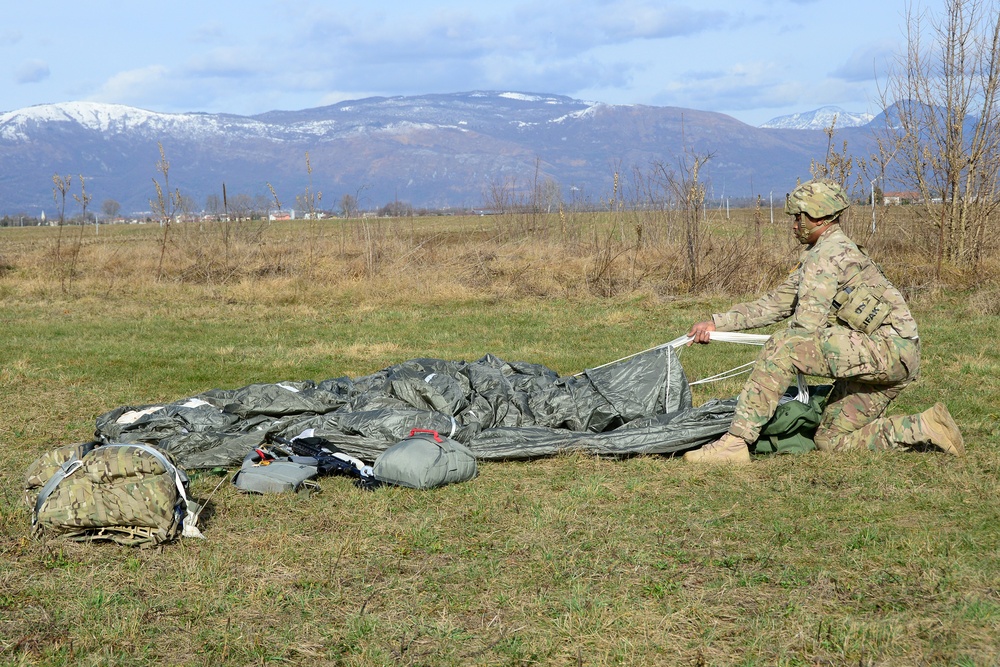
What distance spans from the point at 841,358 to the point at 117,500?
4282mm

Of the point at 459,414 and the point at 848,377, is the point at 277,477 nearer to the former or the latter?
the point at 459,414

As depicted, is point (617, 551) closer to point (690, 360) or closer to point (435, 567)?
point (435, 567)

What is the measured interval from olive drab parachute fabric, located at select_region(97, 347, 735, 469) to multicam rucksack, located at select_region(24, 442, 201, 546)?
1370 mm

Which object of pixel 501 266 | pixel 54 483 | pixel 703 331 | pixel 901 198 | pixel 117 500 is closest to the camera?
pixel 117 500

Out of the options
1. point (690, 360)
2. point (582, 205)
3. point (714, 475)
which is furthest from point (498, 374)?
point (582, 205)

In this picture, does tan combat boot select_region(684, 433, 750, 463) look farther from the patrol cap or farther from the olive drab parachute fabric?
the patrol cap

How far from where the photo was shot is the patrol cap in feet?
19.8

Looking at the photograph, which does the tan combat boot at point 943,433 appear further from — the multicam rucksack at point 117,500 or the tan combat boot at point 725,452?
the multicam rucksack at point 117,500

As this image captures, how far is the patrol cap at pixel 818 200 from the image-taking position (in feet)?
19.8

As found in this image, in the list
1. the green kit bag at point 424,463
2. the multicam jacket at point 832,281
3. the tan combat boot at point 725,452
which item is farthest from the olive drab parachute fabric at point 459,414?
the multicam jacket at point 832,281

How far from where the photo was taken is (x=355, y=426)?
6.20 m

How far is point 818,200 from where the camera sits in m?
6.04

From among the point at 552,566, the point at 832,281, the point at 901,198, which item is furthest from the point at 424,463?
the point at 901,198

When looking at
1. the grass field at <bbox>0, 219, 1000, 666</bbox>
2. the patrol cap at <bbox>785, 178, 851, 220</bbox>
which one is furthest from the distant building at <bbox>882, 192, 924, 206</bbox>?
the patrol cap at <bbox>785, 178, 851, 220</bbox>
